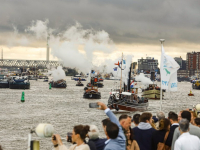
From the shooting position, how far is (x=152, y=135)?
868 cm

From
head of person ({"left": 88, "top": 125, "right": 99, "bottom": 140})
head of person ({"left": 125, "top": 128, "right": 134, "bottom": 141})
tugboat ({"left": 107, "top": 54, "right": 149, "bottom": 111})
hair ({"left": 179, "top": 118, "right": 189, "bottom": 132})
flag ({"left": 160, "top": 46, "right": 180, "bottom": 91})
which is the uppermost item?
flag ({"left": 160, "top": 46, "right": 180, "bottom": 91})

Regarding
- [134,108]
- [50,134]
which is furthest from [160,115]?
[134,108]

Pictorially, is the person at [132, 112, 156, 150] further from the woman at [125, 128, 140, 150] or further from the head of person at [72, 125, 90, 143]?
the head of person at [72, 125, 90, 143]

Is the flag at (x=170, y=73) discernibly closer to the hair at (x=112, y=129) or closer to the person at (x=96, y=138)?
the person at (x=96, y=138)

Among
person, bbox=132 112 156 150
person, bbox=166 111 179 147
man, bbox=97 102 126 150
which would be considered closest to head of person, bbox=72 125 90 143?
man, bbox=97 102 126 150

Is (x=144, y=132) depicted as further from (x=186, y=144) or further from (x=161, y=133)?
(x=186, y=144)

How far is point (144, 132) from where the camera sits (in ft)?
28.7

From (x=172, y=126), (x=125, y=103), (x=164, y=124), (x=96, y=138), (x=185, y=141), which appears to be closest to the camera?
(x=185, y=141)

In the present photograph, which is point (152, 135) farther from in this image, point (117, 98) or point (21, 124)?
point (117, 98)

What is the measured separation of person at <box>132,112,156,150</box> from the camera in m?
8.69

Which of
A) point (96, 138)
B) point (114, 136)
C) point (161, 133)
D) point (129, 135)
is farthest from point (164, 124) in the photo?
point (114, 136)

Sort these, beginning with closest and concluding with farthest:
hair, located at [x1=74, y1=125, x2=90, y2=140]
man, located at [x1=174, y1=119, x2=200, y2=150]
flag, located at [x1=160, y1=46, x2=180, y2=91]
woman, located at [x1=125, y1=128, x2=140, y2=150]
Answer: hair, located at [x1=74, y1=125, x2=90, y2=140], man, located at [x1=174, y1=119, x2=200, y2=150], woman, located at [x1=125, y1=128, x2=140, y2=150], flag, located at [x1=160, y1=46, x2=180, y2=91]

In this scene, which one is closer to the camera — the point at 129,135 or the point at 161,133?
the point at 129,135

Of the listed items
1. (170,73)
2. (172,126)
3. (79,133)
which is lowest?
(172,126)
